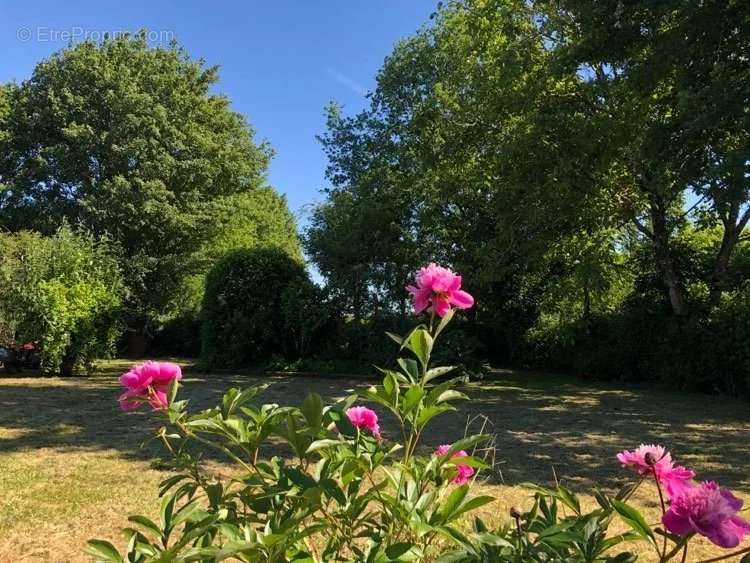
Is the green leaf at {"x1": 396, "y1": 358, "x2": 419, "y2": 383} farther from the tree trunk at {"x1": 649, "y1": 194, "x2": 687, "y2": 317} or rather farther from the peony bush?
the tree trunk at {"x1": 649, "y1": 194, "x2": 687, "y2": 317}

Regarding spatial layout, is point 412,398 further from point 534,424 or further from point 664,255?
point 664,255

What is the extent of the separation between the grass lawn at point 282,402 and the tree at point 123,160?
39.8 ft

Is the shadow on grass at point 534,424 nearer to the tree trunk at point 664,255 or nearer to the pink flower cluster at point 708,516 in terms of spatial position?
the tree trunk at point 664,255

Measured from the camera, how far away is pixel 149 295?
23.2m

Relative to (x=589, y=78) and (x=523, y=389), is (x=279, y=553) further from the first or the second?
(x=589, y=78)

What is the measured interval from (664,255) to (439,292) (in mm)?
11560

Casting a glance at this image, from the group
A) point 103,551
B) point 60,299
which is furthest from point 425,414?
point 60,299

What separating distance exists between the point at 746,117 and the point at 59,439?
26.4 ft

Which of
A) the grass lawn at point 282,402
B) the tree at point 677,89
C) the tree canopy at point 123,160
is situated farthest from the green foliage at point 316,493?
the tree canopy at point 123,160

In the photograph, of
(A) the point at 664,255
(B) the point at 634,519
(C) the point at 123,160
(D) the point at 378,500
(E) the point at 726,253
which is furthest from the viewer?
(C) the point at 123,160

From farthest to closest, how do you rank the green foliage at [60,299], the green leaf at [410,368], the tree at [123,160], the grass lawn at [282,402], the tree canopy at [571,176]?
the tree at [123,160] < the green foliage at [60,299] < the tree canopy at [571,176] < the grass lawn at [282,402] < the green leaf at [410,368]

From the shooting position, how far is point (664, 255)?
1194 cm

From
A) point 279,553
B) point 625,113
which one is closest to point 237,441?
point 279,553

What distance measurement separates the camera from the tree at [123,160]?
72.3ft
